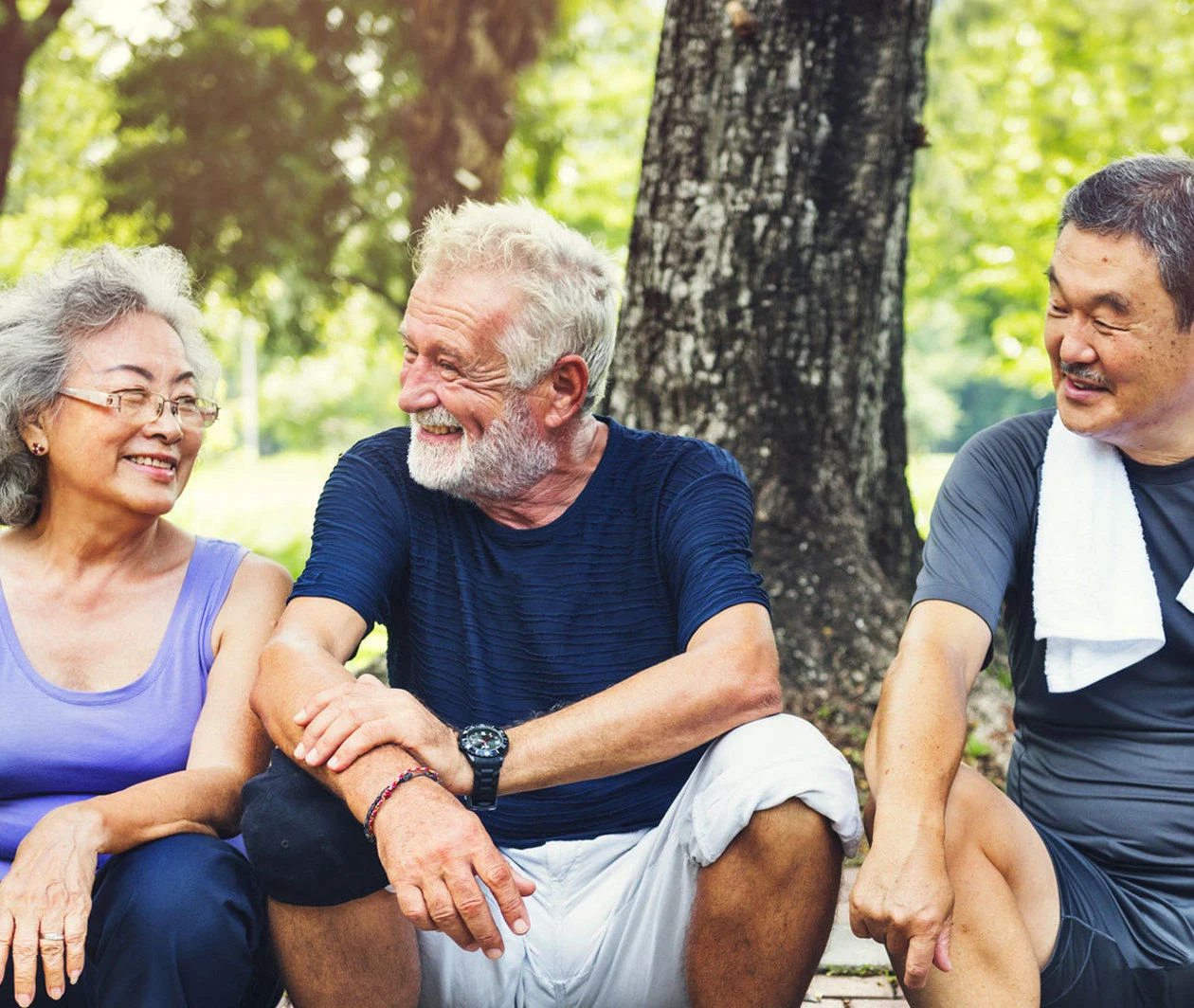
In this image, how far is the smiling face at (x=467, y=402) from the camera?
2.96 metres

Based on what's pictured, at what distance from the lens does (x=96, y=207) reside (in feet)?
46.7

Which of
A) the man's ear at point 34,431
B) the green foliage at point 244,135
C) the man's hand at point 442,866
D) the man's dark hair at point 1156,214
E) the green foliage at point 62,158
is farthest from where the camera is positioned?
the green foliage at point 62,158

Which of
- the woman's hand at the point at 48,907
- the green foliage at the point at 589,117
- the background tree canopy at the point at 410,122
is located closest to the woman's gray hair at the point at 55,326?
the woman's hand at the point at 48,907

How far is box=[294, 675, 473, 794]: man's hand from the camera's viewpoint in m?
2.41

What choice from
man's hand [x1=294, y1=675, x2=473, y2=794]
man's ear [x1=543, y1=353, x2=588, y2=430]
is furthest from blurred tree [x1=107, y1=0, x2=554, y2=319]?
man's hand [x1=294, y1=675, x2=473, y2=794]

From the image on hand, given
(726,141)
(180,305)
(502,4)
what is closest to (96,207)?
(502,4)

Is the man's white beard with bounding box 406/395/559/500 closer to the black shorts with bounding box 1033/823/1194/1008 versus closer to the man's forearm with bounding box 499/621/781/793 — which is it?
the man's forearm with bounding box 499/621/781/793

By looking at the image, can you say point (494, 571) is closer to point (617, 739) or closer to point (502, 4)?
point (617, 739)

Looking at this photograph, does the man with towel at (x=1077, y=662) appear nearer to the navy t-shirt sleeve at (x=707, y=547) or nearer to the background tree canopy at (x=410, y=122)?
the navy t-shirt sleeve at (x=707, y=547)

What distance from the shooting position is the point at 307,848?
7.72 ft

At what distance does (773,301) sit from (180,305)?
7.94ft

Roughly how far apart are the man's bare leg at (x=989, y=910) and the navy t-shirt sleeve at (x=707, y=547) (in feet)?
1.95

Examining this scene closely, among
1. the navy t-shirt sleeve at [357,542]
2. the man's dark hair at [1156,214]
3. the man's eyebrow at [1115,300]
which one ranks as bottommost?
the navy t-shirt sleeve at [357,542]

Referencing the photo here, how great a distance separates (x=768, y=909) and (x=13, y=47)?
13805 mm
